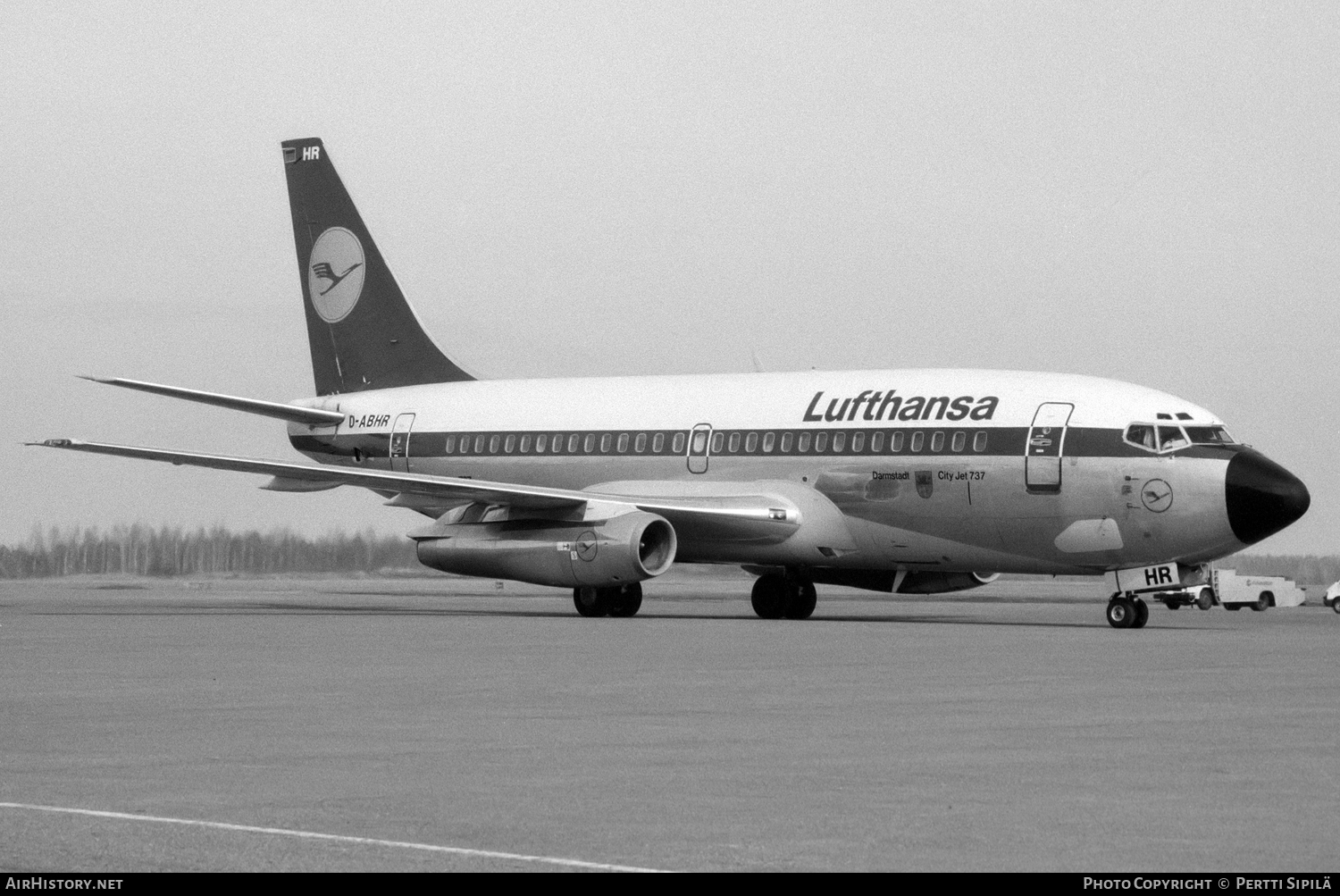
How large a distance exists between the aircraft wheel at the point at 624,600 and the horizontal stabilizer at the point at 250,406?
9.43 m

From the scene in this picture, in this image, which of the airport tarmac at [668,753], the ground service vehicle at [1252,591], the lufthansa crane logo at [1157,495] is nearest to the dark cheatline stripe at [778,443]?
the lufthansa crane logo at [1157,495]

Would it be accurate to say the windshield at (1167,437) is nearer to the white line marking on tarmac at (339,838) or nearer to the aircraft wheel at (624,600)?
the aircraft wheel at (624,600)

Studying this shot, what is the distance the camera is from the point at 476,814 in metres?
9.76

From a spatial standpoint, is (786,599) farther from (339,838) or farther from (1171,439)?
(339,838)

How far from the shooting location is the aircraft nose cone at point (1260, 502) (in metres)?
29.5

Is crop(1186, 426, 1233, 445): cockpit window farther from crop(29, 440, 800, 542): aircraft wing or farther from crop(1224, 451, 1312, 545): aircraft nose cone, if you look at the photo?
crop(29, 440, 800, 542): aircraft wing

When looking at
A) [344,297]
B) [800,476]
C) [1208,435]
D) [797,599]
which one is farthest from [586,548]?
[344,297]

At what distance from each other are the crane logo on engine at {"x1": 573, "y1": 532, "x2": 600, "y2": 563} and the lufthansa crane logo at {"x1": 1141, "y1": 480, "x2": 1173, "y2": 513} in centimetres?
894

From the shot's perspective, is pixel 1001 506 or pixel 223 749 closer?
pixel 223 749

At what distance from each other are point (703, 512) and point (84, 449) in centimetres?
1105

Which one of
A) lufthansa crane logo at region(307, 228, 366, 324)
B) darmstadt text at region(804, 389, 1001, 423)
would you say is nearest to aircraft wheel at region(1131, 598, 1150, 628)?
darmstadt text at region(804, 389, 1001, 423)

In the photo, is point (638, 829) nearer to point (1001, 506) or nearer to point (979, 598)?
point (1001, 506)

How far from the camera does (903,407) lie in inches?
1313

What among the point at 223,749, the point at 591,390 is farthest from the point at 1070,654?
the point at 591,390
